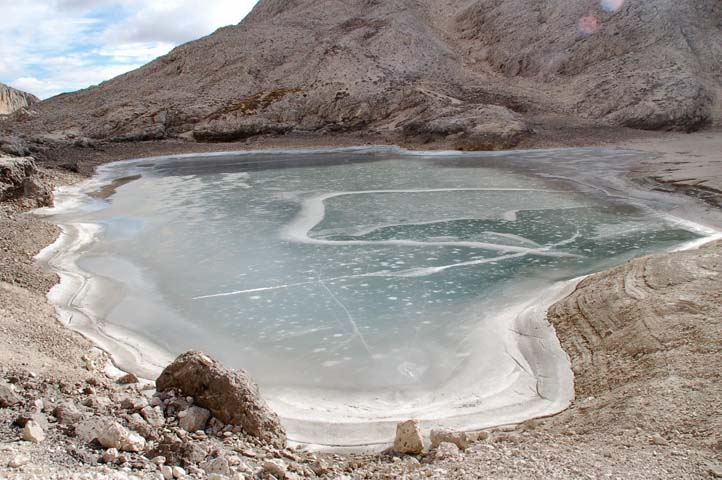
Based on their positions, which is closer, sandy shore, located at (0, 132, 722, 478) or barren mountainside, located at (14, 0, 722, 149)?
sandy shore, located at (0, 132, 722, 478)

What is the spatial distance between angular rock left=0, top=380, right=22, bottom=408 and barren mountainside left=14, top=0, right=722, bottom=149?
2350 centimetres

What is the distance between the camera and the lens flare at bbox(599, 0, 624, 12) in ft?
111

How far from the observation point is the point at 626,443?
3.47 m

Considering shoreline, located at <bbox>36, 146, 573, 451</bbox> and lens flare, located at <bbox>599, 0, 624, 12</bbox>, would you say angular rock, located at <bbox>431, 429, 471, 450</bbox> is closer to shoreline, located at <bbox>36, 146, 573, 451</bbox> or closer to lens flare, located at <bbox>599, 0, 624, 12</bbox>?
shoreline, located at <bbox>36, 146, 573, 451</bbox>

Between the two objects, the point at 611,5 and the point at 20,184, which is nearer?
the point at 20,184

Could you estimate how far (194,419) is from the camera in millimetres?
3596

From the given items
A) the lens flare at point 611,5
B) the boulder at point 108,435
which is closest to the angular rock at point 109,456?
the boulder at point 108,435

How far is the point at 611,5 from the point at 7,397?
36.9 meters

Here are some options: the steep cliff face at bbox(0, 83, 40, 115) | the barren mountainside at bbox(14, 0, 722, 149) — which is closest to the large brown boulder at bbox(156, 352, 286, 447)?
the barren mountainside at bbox(14, 0, 722, 149)

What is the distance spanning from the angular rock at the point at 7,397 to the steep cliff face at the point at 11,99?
5230cm

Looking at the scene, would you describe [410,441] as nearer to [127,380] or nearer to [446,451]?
[446,451]

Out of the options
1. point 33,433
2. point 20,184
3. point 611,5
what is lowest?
point 33,433

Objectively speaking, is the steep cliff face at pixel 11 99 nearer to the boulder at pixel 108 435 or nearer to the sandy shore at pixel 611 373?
the sandy shore at pixel 611 373

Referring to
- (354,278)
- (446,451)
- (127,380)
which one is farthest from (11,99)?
(446,451)
